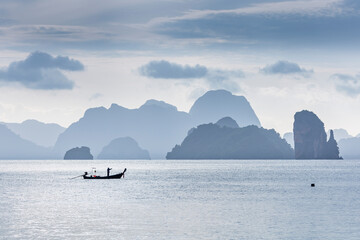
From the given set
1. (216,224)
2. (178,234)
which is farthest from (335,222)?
(178,234)

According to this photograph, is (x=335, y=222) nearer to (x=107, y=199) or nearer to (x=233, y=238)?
(x=233, y=238)

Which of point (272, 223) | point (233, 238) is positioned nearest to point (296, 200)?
point (272, 223)

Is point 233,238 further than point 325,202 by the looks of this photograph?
No

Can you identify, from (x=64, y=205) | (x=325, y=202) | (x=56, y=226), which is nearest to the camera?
(x=56, y=226)

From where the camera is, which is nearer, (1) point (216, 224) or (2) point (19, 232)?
(2) point (19, 232)

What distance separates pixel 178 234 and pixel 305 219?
19659mm

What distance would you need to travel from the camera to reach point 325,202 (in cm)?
9369

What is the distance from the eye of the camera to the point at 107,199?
9856 cm

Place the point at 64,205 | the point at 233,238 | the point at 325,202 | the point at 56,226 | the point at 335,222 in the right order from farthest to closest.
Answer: the point at 325,202 → the point at 64,205 → the point at 335,222 → the point at 56,226 → the point at 233,238

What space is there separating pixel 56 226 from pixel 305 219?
29249mm

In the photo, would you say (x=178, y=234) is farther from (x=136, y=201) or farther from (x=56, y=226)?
(x=136, y=201)

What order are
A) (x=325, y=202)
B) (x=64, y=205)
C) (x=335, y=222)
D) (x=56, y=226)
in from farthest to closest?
(x=325, y=202), (x=64, y=205), (x=335, y=222), (x=56, y=226)

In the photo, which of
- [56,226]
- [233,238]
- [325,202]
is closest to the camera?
[233,238]

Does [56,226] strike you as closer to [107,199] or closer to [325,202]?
[107,199]
